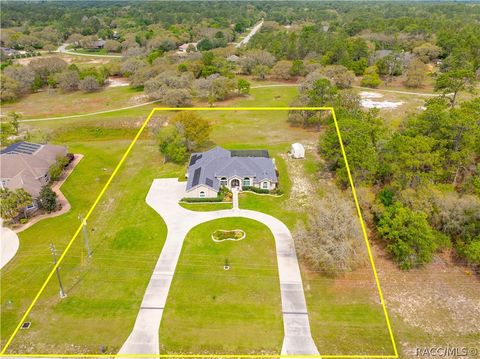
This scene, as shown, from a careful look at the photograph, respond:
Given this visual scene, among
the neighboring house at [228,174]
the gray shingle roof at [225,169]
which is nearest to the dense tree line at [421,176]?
the gray shingle roof at [225,169]

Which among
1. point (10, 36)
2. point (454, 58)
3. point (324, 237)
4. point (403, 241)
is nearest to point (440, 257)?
point (403, 241)

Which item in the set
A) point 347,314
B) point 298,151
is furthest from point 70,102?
point 347,314

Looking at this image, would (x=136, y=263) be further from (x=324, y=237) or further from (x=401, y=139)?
(x=401, y=139)

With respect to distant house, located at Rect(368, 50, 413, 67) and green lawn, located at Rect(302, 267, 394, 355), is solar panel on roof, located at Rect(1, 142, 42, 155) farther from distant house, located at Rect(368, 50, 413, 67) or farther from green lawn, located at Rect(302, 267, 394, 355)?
distant house, located at Rect(368, 50, 413, 67)

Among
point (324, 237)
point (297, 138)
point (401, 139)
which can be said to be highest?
point (401, 139)

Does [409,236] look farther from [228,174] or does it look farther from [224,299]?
[228,174]
